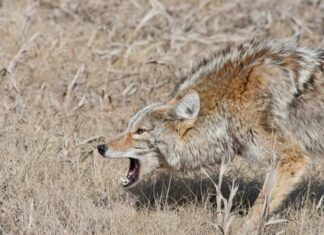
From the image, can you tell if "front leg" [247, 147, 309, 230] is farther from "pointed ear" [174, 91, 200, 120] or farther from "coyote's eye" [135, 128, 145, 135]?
"coyote's eye" [135, 128, 145, 135]

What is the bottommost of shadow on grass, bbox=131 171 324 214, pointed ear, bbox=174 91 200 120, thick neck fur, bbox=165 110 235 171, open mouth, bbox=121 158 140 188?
shadow on grass, bbox=131 171 324 214

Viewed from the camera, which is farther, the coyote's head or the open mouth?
the open mouth

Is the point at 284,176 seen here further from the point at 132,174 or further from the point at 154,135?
the point at 132,174

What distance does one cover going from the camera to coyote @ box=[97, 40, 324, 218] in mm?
6102

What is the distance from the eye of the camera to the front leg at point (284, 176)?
19.9ft

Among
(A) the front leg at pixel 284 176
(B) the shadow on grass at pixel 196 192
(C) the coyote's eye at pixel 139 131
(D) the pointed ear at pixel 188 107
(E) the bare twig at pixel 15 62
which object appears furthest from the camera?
(E) the bare twig at pixel 15 62

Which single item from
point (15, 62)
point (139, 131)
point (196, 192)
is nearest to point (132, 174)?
point (139, 131)

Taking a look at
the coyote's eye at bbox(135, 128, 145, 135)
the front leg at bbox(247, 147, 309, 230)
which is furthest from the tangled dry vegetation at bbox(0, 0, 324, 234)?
the coyote's eye at bbox(135, 128, 145, 135)

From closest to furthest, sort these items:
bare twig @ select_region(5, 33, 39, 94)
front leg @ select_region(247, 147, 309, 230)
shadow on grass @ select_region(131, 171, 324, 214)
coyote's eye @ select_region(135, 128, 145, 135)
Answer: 1. front leg @ select_region(247, 147, 309, 230)
2. coyote's eye @ select_region(135, 128, 145, 135)
3. shadow on grass @ select_region(131, 171, 324, 214)
4. bare twig @ select_region(5, 33, 39, 94)

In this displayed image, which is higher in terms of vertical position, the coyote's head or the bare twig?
the bare twig

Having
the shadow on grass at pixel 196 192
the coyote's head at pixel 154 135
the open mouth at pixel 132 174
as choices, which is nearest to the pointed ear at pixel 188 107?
the coyote's head at pixel 154 135

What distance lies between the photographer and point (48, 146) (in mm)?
7410

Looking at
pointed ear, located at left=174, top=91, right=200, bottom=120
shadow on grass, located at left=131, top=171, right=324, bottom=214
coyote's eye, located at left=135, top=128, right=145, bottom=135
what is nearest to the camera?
pointed ear, located at left=174, top=91, right=200, bottom=120

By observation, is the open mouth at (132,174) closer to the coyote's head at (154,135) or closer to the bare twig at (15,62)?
the coyote's head at (154,135)
